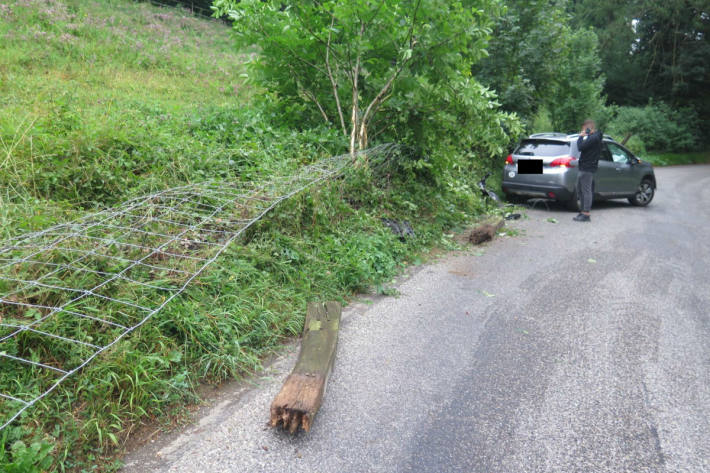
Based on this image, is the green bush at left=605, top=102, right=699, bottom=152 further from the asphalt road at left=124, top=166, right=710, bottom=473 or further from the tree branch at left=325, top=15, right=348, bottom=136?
the asphalt road at left=124, top=166, right=710, bottom=473

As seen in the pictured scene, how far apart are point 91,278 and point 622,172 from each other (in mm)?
10987

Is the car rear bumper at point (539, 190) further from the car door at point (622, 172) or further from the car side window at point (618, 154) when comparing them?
the car side window at point (618, 154)

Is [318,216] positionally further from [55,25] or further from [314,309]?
[55,25]

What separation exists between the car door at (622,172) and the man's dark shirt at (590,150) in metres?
1.80

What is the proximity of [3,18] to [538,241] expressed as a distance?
12.7 meters

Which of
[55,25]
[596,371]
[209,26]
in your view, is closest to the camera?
[596,371]

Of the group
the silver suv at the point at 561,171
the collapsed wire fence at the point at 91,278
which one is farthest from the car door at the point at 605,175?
the collapsed wire fence at the point at 91,278

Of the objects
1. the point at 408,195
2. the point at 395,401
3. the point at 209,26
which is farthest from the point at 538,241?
the point at 209,26

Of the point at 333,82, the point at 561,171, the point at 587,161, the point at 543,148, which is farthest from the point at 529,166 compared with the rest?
the point at 333,82

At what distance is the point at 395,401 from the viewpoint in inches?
117

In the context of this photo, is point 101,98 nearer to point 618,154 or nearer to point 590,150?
point 590,150

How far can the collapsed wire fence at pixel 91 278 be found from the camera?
256 cm

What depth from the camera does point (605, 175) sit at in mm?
10352

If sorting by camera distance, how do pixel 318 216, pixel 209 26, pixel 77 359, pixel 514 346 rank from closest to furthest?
pixel 77 359
pixel 514 346
pixel 318 216
pixel 209 26
